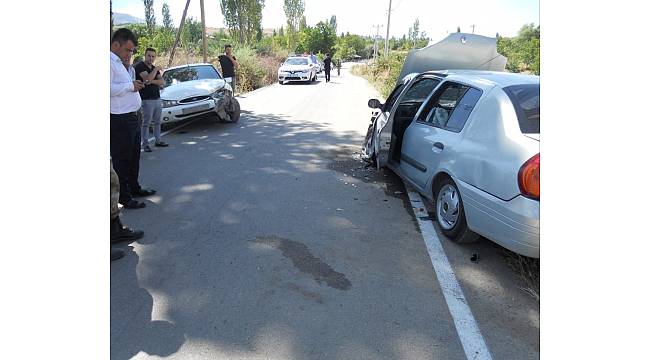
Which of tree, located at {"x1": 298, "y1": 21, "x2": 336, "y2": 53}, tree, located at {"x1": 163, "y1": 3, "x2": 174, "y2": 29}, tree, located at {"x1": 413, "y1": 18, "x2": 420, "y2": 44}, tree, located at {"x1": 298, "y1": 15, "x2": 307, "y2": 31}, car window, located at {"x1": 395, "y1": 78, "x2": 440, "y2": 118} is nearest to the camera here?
car window, located at {"x1": 395, "y1": 78, "x2": 440, "y2": 118}

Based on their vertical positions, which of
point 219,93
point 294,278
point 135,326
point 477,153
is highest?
point 219,93

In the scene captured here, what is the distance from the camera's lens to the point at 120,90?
445cm

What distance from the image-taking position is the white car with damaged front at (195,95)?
9.43 metres

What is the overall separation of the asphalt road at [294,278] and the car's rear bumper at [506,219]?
0.38 m

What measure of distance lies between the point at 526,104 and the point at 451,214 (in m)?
1.16

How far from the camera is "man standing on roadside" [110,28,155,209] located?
4468mm

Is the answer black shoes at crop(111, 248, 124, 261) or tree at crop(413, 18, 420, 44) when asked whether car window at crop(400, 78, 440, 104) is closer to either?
black shoes at crop(111, 248, 124, 261)

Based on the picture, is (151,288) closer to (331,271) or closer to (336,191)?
(331,271)

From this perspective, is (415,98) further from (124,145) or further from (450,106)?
(124,145)

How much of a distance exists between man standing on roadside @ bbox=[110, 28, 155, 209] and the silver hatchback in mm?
2791

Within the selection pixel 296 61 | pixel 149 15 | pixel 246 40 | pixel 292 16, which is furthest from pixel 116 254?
pixel 292 16

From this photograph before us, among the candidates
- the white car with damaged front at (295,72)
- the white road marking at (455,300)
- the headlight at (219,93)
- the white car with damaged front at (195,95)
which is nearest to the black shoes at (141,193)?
the white road marking at (455,300)

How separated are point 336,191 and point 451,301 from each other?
2.67m

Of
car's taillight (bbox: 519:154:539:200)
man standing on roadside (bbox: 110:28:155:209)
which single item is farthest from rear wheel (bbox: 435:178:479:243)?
man standing on roadside (bbox: 110:28:155:209)
